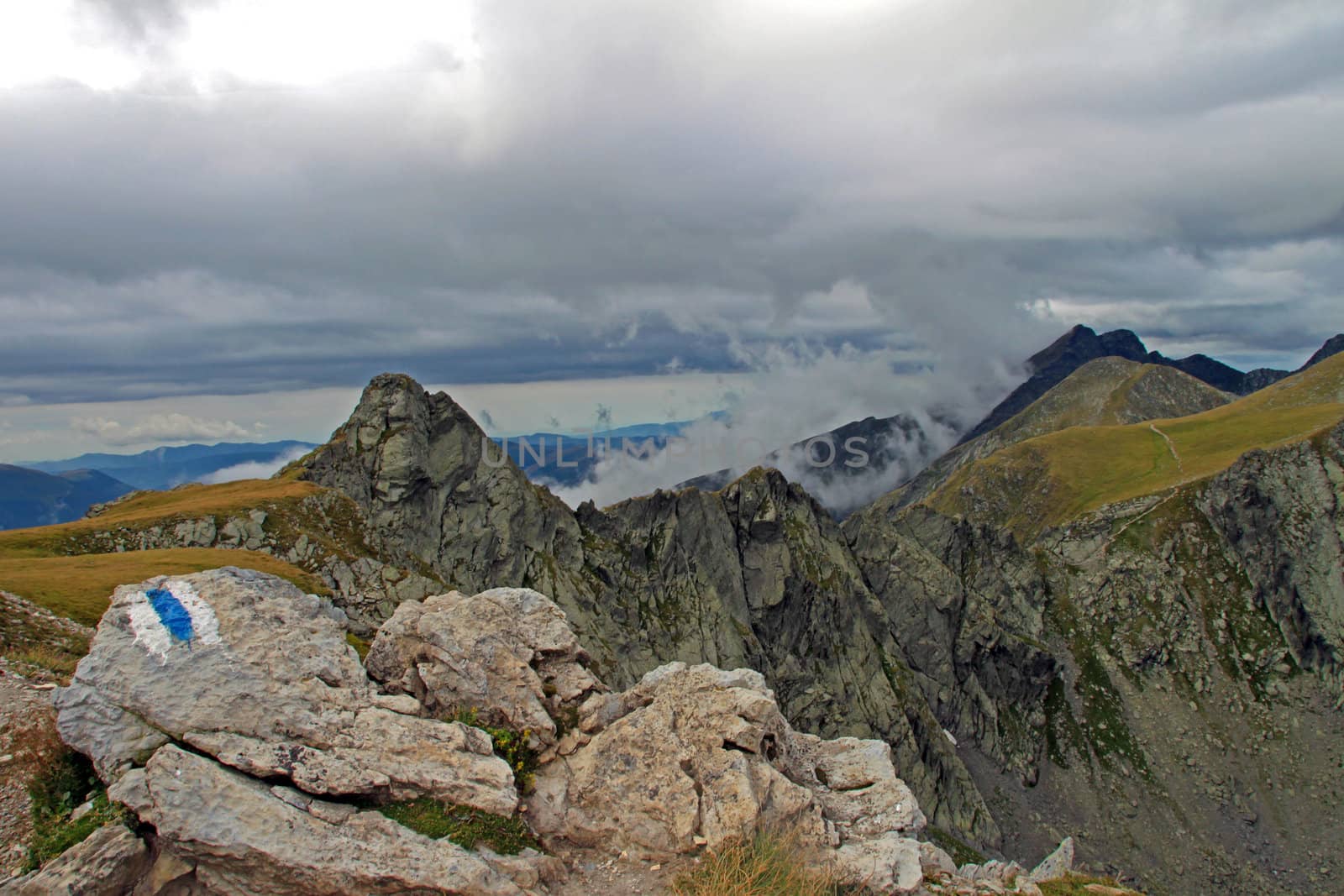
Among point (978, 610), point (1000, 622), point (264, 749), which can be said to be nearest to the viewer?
point (264, 749)

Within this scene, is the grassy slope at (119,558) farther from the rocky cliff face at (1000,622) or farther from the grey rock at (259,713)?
the grey rock at (259,713)

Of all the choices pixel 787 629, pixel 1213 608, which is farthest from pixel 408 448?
pixel 1213 608

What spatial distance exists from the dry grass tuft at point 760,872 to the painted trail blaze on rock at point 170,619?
42.8 feet

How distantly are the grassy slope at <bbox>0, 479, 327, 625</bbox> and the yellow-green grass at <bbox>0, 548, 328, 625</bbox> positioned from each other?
0.03 m

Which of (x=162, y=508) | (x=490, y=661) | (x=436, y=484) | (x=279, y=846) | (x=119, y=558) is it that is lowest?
(x=279, y=846)

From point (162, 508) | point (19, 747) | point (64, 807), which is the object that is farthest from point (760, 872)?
point (162, 508)

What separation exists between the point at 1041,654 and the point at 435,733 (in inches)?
6279

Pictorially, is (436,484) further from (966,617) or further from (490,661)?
(966,617)

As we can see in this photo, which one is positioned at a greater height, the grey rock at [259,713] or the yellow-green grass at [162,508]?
the yellow-green grass at [162,508]

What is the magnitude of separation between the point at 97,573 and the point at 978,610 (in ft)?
506

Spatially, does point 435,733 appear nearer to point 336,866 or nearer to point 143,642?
point 336,866

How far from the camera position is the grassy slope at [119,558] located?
29.9 metres

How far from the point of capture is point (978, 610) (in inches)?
6152

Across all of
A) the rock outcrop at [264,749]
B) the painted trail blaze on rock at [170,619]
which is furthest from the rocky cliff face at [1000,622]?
the rock outcrop at [264,749]
